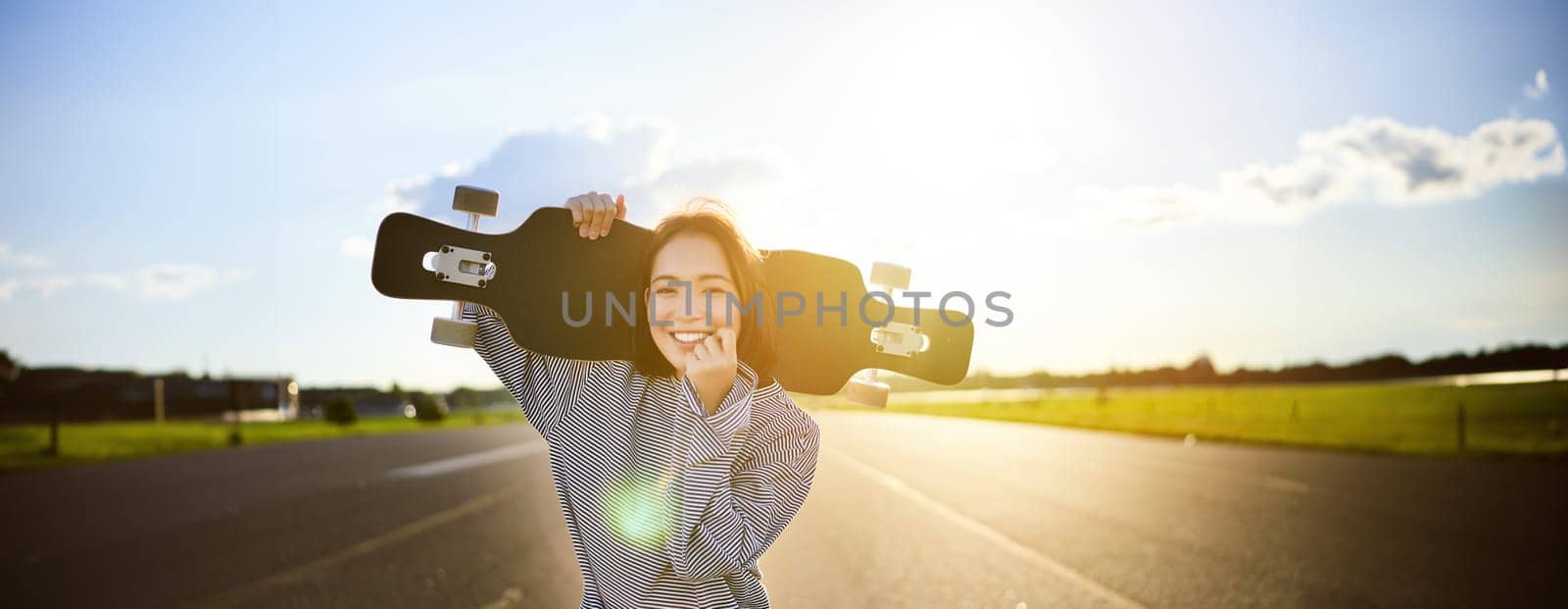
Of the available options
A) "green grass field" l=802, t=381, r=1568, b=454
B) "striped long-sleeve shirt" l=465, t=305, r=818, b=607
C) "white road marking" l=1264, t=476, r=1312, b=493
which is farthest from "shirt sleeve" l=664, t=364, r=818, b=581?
"green grass field" l=802, t=381, r=1568, b=454

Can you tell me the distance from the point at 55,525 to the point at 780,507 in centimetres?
2317

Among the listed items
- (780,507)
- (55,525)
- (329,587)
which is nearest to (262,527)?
(55,525)

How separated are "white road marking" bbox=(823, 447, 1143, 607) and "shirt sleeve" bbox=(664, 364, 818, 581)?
33.0ft

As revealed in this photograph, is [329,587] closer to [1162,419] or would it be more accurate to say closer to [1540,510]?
[1540,510]

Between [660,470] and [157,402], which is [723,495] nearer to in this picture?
[660,470]

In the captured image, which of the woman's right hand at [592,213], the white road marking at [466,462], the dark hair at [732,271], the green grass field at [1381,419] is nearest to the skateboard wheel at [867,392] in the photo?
the dark hair at [732,271]

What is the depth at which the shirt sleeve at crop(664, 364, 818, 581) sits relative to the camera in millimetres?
1910

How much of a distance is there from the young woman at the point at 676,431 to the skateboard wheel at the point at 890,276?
0.21 meters

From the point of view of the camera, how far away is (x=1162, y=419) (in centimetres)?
6519

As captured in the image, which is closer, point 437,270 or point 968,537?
point 437,270

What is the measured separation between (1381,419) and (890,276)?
207ft

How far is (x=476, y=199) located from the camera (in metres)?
1.79

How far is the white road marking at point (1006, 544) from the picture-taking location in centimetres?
→ 1178

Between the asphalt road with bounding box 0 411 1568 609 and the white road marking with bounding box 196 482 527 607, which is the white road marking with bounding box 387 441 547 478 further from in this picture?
the white road marking with bounding box 196 482 527 607
